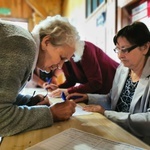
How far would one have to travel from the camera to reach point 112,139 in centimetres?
72

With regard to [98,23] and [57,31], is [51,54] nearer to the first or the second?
[57,31]

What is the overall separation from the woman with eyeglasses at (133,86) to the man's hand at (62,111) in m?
0.20

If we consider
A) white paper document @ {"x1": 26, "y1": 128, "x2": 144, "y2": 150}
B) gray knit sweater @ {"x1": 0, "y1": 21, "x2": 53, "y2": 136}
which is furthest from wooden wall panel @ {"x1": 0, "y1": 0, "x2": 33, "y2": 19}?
white paper document @ {"x1": 26, "y1": 128, "x2": 144, "y2": 150}

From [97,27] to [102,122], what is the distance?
6.60 feet

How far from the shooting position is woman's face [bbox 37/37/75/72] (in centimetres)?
102

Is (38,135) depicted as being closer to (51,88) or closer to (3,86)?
(3,86)

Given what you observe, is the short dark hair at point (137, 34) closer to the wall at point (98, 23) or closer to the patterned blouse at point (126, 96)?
the patterned blouse at point (126, 96)

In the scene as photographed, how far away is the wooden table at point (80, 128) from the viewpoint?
687 millimetres

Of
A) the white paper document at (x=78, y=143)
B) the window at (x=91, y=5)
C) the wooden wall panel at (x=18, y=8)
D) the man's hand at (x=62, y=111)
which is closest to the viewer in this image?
the white paper document at (x=78, y=143)

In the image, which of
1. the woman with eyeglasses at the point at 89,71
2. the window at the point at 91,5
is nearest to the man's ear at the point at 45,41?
the woman with eyeglasses at the point at 89,71

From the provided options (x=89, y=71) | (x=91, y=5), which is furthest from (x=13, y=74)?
(x=91, y=5)

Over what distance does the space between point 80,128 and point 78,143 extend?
166mm

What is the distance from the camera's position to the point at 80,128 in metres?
0.84

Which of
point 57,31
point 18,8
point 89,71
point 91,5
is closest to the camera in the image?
point 57,31
